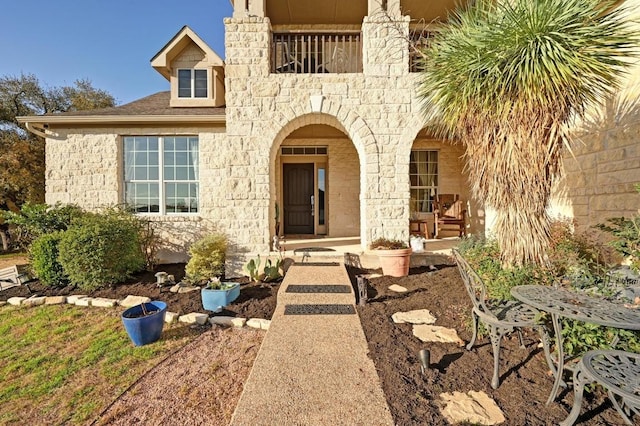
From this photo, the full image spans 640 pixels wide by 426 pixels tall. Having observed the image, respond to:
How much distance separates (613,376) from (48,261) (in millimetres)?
8438

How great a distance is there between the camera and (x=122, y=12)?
1104 centimetres

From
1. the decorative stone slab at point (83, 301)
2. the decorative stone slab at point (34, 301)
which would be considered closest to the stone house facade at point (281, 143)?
the decorative stone slab at point (83, 301)

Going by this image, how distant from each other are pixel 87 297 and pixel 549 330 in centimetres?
701

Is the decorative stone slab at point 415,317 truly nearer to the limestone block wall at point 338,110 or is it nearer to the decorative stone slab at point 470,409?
the decorative stone slab at point 470,409

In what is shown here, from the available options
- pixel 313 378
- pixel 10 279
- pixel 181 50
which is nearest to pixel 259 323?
pixel 313 378

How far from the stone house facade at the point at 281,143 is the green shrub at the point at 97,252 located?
1408 millimetres

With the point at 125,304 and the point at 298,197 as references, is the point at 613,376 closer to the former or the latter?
the point at 125,304

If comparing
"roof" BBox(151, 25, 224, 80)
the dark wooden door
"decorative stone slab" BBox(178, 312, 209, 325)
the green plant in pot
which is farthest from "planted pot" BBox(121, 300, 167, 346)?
"roof" BBox(151, 25, 224, 80)

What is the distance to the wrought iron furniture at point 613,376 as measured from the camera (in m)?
1.58

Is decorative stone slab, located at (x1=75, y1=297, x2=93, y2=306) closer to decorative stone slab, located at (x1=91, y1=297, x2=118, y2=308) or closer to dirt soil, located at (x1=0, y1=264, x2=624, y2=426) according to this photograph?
decorative stone slab, located at (x1=91, y1=297, x2=118, y2=308)

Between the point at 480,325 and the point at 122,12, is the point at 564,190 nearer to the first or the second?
the point at 480,325

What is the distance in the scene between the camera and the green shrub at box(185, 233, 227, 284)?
575 centimetres

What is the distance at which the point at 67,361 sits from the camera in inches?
138

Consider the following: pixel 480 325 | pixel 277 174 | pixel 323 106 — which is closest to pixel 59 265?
pixel 277 174
